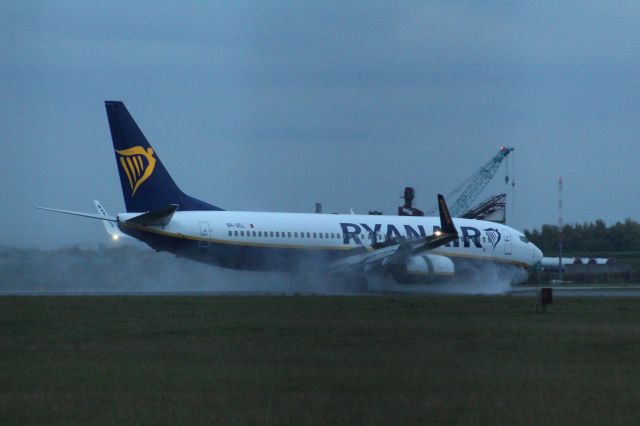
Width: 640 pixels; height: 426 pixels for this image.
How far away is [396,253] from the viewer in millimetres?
58562

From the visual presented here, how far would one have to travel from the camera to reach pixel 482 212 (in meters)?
93.1

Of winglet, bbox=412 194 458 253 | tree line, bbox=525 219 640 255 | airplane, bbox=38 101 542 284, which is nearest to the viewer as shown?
airplane, bbox=38 101 542 284

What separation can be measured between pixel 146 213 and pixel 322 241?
441 inches

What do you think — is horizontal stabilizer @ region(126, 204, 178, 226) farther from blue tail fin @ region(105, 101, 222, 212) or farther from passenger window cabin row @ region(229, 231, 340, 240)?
passenger window cabin row @ region(229, 231, 340, 240)

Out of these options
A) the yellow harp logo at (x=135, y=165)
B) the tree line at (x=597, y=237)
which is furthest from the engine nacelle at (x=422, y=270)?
the tree line at (x=597, y=237)

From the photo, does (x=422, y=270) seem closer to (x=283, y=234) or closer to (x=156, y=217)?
(x=283, y=234)

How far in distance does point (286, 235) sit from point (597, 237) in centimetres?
7764
